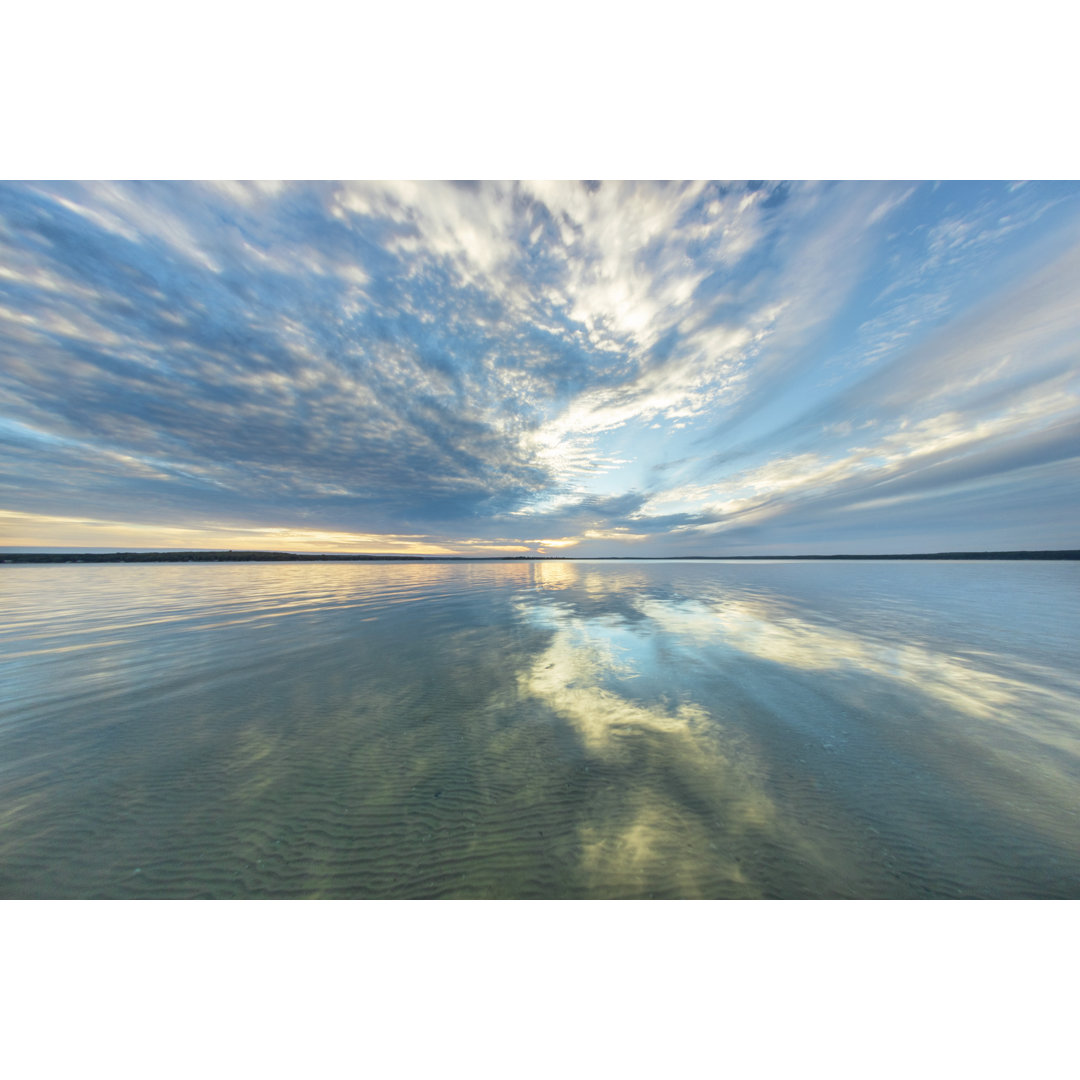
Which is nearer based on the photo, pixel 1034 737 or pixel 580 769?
pixel 580 769

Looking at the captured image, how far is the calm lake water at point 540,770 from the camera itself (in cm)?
364

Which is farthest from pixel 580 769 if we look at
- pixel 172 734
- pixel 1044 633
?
pixel 1044 633

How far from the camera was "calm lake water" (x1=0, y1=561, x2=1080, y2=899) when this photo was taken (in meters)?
3.64

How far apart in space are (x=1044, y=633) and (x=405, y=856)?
70.6ft

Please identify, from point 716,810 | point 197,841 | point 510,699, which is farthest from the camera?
point 510,699

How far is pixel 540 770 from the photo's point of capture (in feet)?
16.6

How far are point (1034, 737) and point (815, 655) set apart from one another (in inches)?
164

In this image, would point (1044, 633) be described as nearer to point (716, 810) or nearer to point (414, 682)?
point (716, 810)

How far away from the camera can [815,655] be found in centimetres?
1002

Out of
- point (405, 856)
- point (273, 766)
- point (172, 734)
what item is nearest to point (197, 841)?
point (273, 766)

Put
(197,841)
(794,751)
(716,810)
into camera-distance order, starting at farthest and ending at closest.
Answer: (794,751)
(716,810)
(197,841)

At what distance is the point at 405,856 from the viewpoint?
375cm

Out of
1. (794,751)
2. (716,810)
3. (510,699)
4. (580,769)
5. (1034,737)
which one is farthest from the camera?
(510,699)

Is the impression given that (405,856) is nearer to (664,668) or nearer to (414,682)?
(414,682)
